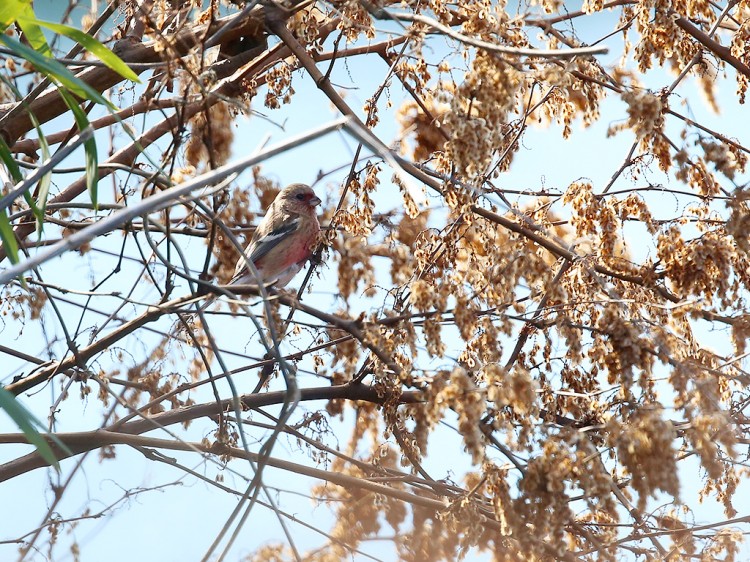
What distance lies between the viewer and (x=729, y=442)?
2248 millimetres

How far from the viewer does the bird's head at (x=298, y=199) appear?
17.7ft

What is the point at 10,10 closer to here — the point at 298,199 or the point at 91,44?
the point at 91,44

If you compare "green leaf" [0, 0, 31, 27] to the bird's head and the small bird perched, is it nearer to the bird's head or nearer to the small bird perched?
the small bird perched

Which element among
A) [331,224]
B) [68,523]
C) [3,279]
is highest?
[331,224]

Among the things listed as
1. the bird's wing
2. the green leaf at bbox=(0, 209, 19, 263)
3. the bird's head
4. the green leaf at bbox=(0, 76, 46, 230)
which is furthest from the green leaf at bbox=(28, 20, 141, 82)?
the bird's head

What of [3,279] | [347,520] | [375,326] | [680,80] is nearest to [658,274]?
[680,80]

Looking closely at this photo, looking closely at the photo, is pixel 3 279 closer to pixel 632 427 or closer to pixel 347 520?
pixel 632 427

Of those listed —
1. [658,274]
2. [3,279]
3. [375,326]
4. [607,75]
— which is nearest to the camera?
[3,279]

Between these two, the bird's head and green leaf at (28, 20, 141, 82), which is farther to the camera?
the bird's head

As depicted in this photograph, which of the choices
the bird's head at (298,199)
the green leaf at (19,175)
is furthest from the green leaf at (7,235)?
the bird's head at (298,199)

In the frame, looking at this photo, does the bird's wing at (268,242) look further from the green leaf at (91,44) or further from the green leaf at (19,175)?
the green leaf at (91,44)

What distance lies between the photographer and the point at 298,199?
5500 mm

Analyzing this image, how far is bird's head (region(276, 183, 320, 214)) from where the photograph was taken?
5406 millimetres

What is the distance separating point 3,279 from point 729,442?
1.73m
